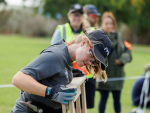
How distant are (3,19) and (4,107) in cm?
5248

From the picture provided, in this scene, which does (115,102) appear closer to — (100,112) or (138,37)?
(100,112)

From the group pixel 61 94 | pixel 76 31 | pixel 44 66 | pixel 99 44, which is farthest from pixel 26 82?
pixel 76 31

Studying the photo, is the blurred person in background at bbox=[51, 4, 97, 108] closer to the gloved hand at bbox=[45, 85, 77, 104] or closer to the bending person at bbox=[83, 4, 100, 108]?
the bending person at bbox=[83, 4, 100, 108]

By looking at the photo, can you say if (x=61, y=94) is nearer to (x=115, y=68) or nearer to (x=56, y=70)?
(x=56, y=70)

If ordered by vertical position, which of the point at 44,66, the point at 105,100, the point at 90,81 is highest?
the point at 44,66

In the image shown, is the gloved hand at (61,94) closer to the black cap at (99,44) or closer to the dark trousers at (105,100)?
the black cap at (99,44)

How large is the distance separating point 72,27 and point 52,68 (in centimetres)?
217

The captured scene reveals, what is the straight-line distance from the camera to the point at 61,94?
6.11ft

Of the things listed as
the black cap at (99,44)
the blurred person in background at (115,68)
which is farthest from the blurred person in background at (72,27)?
the black cap at (99,44)

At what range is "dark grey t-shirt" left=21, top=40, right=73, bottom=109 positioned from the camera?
1.89m

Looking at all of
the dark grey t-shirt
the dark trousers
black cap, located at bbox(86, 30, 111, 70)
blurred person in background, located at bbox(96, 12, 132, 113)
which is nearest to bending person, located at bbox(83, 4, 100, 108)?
blurred person in background, located at bbox(96, 12, 132, 113)

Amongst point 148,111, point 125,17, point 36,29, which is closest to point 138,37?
point 125,17

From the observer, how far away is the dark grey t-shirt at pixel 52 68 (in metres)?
1.89

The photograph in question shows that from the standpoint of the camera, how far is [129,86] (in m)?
7.82
